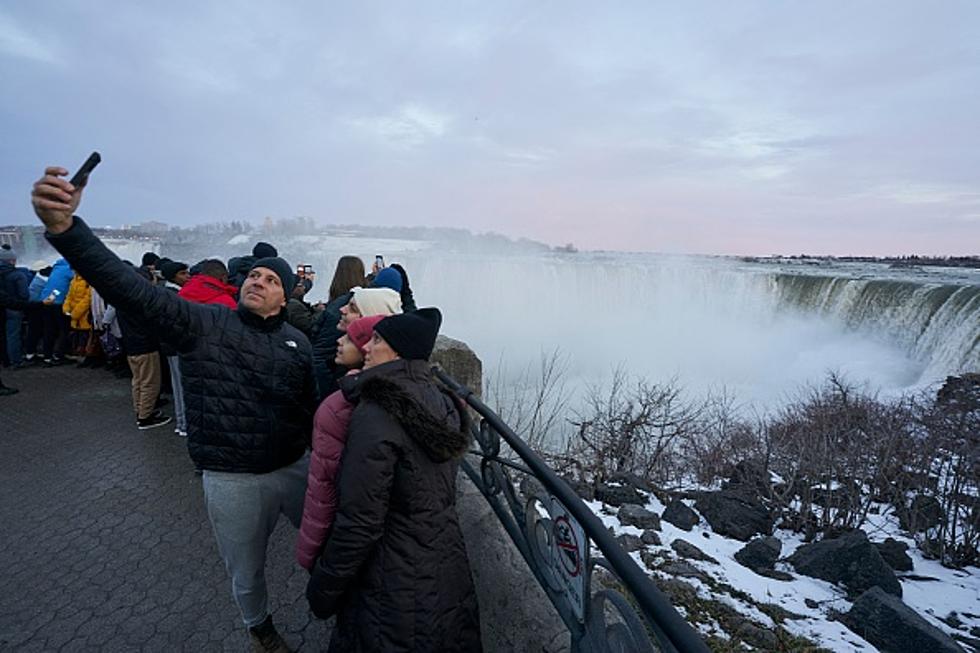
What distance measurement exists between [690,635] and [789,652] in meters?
4.17

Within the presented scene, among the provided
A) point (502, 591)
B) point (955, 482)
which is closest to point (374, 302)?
point (502, 591)

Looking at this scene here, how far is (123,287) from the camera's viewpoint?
1908mm

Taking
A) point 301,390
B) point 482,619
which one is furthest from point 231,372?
point 482,619

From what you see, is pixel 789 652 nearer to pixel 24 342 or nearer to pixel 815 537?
pixel 815 537

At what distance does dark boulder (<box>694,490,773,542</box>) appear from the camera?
774 cm

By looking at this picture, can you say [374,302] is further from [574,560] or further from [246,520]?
[574,560]

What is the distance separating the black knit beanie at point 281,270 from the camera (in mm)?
2531

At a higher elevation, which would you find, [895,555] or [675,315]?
[675,315]

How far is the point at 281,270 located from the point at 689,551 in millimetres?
6074

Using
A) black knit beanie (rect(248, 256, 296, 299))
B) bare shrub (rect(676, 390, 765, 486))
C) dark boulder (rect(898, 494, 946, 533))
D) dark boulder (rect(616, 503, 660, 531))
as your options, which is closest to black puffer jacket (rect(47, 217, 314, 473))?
black knit beanie (rect(248, 256, 296, 299))

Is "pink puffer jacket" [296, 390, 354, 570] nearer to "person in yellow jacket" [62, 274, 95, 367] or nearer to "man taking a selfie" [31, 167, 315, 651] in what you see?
"man taking a selfie" [31, 167, 315, 651]

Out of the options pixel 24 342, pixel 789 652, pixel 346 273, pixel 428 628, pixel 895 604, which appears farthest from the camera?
pixel 24 342

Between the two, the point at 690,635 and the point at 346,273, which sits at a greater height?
the point at 346,273

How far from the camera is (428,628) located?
1767 millimetres
